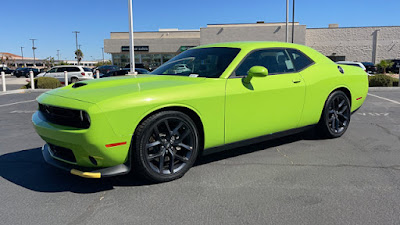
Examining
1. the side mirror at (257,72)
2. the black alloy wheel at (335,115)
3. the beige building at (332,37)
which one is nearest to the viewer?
the side mirror at (257,72)

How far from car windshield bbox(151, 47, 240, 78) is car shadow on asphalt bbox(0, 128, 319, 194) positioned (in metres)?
1.12

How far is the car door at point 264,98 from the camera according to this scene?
3.62 m

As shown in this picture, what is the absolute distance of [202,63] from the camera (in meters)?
4.09

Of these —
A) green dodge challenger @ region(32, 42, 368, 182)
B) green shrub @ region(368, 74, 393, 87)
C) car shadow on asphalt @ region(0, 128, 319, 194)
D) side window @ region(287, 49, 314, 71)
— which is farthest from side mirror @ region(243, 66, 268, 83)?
green shrub @ region(368, 74, 393, 87)

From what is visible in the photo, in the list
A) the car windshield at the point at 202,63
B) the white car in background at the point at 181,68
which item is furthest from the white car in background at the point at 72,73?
the white car in background at the point at 181,68

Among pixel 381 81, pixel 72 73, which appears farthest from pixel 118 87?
pixel 72 73

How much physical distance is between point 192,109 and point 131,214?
1.19 m

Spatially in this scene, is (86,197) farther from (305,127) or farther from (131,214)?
(305,127)

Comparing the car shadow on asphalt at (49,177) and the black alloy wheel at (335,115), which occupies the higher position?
the black alloy wheel at (335,115)

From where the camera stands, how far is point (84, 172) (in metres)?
2.95

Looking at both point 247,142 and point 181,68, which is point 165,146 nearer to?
point 247,142

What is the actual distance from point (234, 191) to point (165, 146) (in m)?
0.81

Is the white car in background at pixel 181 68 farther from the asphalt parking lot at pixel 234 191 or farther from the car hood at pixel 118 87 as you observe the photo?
the asphalt parking lot at pixel 234 191

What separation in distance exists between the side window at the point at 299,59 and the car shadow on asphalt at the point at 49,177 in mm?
1320
